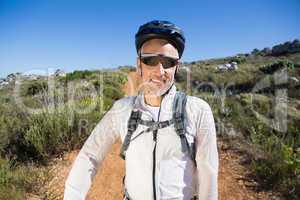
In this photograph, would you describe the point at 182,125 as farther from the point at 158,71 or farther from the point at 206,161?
the point at 158,71

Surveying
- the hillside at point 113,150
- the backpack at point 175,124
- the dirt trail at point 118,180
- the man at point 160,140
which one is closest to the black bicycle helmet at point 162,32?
the man at point 160,140

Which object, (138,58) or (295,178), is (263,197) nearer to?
(295,178)

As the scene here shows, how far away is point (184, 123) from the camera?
167 centimetres

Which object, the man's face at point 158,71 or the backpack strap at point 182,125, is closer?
the backpack strap at point 182,125

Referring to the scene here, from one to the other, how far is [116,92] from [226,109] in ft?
20.6

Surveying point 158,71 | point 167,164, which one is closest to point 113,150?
point 158,71

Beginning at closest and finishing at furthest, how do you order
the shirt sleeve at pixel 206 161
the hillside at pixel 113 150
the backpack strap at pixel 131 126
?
the shirt sleeve at pixel 206 161 < the backpack strap at pixel 131 126 < the hillside at pixel 113 150

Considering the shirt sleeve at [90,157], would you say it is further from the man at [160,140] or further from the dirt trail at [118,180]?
the dirt trail at [118,180]

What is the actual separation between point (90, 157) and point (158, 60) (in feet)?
1.96

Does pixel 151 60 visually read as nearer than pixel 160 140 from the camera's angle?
No

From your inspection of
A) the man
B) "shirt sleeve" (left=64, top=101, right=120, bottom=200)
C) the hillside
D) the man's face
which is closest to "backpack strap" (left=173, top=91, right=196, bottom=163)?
the man

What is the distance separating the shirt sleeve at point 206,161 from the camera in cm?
162

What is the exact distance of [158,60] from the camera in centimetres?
186

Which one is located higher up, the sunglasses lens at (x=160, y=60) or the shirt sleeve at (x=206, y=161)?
the sunglasses lens at (x=160, y=60)
